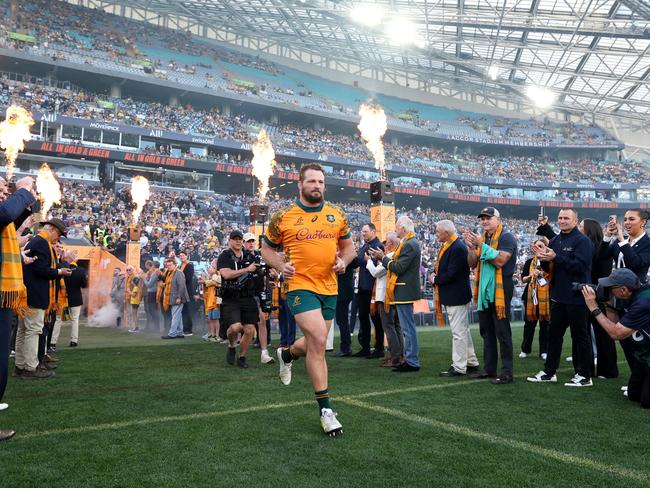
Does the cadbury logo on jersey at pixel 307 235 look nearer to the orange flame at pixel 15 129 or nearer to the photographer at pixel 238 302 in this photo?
the photographer at pixel 238 302

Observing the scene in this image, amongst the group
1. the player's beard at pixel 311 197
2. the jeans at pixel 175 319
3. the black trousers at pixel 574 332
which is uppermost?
the player's beard at pixel 311 197

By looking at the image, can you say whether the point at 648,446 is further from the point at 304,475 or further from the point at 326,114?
the point at 326,114

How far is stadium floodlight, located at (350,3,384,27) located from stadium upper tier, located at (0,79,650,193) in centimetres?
1153

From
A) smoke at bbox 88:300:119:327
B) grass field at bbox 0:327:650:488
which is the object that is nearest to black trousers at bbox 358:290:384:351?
grass field at bbox 0:327:650:488

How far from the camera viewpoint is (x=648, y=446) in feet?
12.5

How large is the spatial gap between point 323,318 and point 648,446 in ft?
8.40

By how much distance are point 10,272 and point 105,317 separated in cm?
1372

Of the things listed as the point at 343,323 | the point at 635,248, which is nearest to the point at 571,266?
the point at 635,248

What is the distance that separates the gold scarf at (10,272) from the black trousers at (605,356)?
654 cm

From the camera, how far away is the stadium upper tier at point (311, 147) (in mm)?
36000

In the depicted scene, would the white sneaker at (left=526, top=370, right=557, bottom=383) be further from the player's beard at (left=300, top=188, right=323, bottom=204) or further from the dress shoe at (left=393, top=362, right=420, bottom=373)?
the player's beard at (left=300, top=188, right=323, bottom=204)

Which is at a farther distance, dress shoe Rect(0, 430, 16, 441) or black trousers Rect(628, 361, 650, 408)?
black trousers Rect(628, 361, 650, 408)

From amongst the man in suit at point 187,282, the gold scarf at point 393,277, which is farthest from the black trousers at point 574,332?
the man in suit at point 187,282

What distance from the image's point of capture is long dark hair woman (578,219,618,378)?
678 centimetres
